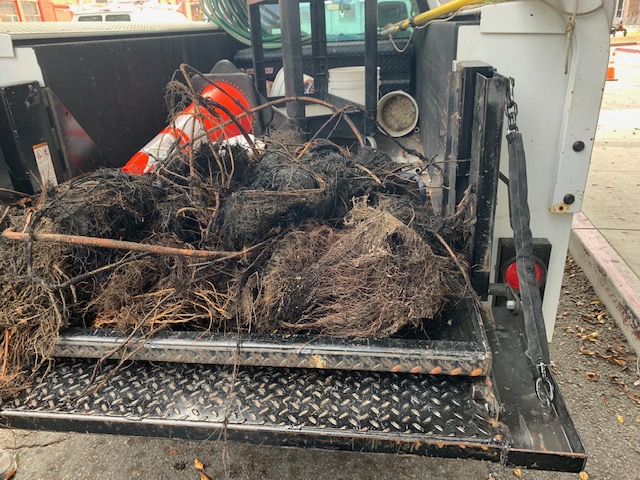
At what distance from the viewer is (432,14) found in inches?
114

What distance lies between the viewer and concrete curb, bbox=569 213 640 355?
3.32 meters

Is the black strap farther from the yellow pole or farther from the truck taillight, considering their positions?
the yellow pole

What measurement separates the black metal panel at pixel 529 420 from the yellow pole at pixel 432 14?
4.45 ft

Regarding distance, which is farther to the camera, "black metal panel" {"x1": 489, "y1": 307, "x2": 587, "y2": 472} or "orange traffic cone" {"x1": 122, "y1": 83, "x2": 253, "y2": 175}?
"orange traffic cone" {"x1": 122, "y1": 83, "x2": 253, "y2": 175}

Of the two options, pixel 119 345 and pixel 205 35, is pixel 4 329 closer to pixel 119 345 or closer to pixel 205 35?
pixel 119 345

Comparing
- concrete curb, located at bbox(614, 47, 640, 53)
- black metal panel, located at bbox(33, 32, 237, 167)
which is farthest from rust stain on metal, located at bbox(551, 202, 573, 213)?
concrete curb, located at bbox(614, 47, 640, 53)

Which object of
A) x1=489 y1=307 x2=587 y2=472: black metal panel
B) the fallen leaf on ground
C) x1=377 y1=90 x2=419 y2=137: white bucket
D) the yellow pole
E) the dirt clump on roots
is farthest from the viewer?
x1=377 y1=90 x2=419 y2=137: white bucket

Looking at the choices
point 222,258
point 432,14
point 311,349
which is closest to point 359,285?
point 311,349

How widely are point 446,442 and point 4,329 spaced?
4.61ft

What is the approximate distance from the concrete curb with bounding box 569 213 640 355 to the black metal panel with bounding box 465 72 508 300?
6.48 ft

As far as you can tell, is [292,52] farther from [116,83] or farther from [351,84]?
[116,83]

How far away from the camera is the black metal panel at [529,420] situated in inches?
53.0

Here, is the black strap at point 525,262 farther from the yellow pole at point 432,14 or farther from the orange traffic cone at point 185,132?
the orange traffic cone at point 185,132

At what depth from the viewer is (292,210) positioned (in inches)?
73.6
